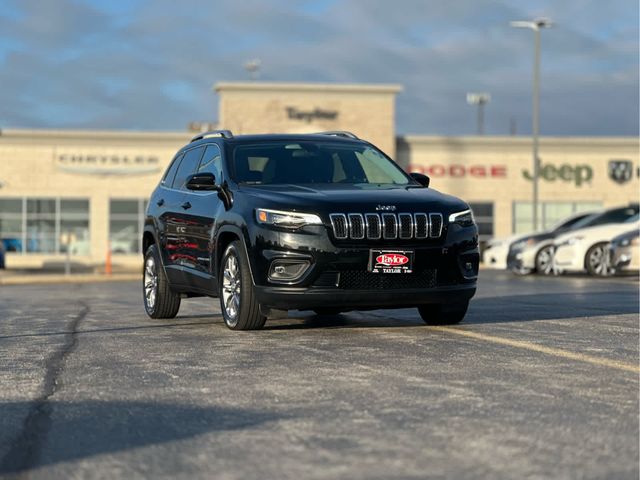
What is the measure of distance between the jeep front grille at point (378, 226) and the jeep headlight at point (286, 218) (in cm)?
15

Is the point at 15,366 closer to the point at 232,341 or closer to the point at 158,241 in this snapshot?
the point at 232,341

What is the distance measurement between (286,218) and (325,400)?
3.31 meters

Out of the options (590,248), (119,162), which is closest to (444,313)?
(590,248)

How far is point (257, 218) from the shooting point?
358 inches

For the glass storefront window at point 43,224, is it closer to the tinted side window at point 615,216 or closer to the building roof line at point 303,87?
the building roof line at point 303,87

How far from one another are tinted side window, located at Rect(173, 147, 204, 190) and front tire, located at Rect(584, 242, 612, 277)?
444 inches

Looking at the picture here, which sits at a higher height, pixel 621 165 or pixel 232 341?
pixel 621 165

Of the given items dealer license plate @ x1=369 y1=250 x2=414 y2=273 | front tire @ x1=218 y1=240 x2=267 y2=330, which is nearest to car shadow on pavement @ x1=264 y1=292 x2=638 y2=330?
front tire @ x1=218 y1=240 x2=267 y2=330

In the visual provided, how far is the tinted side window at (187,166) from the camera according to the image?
11199 millimetres

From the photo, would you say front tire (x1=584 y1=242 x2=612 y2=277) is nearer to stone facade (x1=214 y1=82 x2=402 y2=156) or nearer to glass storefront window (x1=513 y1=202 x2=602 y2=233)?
stone facade (x1=214 y1=82 x2=402 y2=156)

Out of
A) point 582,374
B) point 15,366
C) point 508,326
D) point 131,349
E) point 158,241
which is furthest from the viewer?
point 158,241

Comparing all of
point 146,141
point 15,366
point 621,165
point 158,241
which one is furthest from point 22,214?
point 15,366

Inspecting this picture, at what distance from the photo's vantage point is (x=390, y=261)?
8898 millimetres

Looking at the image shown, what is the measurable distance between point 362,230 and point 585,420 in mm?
3923
